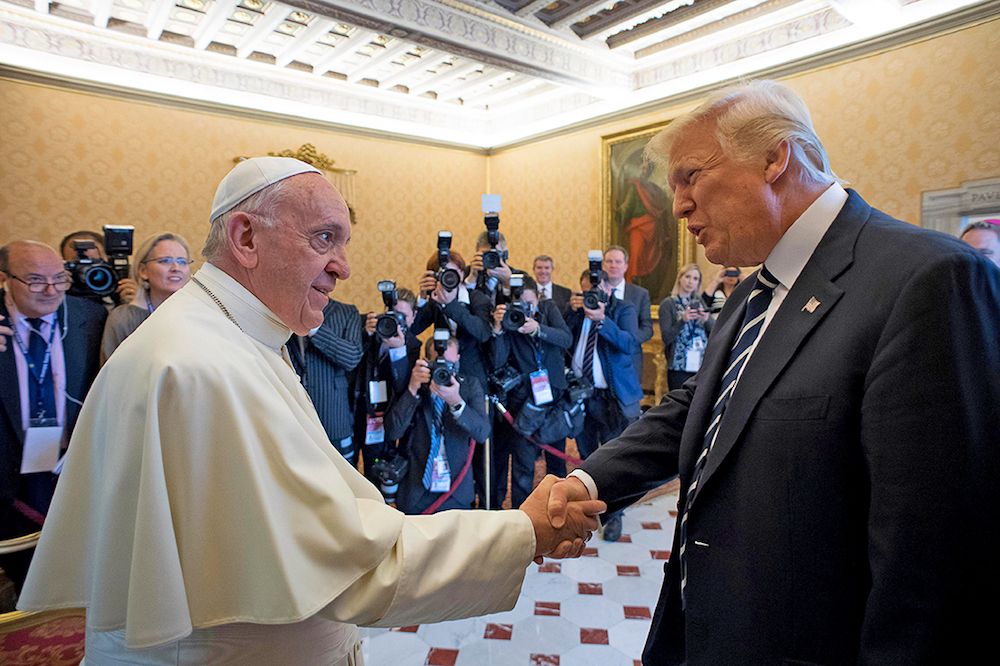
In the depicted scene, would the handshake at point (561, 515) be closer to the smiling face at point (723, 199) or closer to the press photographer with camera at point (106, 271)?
the smiling face at point (723, 199)

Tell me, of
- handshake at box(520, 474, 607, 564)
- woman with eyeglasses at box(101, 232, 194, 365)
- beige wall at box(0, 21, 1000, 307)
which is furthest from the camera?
beige wall at box(0, 21, 1000, 307)

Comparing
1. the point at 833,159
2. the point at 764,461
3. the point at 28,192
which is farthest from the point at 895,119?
the point at 28,192

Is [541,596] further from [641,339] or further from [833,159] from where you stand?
[833,159]

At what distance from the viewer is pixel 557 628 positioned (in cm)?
318

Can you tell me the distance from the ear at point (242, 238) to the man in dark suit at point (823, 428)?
1.01 metres

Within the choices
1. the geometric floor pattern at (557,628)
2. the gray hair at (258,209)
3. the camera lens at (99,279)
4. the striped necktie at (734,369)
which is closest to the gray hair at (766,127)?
the striped necktie at (734,369)

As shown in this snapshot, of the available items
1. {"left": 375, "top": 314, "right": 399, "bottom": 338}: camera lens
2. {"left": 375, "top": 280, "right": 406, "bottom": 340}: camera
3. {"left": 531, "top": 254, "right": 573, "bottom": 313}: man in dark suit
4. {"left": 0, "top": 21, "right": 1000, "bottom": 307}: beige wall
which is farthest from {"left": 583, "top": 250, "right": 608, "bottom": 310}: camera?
{"left": 0, "top": 21, "right": 1000, "bottom": 307}: beige wall

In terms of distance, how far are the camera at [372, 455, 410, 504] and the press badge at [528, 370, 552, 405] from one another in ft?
3.58

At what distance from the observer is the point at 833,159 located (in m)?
6.56

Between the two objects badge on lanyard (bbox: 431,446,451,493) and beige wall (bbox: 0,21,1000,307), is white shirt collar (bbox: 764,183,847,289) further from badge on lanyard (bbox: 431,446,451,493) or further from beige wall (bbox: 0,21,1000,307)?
beige wall (bbox: 0,21,1000,307)

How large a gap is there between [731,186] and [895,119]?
20.3 ft

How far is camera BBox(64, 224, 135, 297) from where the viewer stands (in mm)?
3447

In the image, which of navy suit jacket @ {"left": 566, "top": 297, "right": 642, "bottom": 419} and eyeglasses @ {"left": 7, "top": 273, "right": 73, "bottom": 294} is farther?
navy suit jacket @ {"left": 566, "top": 297, "right": 642, "bottom": 419}

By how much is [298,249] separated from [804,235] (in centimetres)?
120
